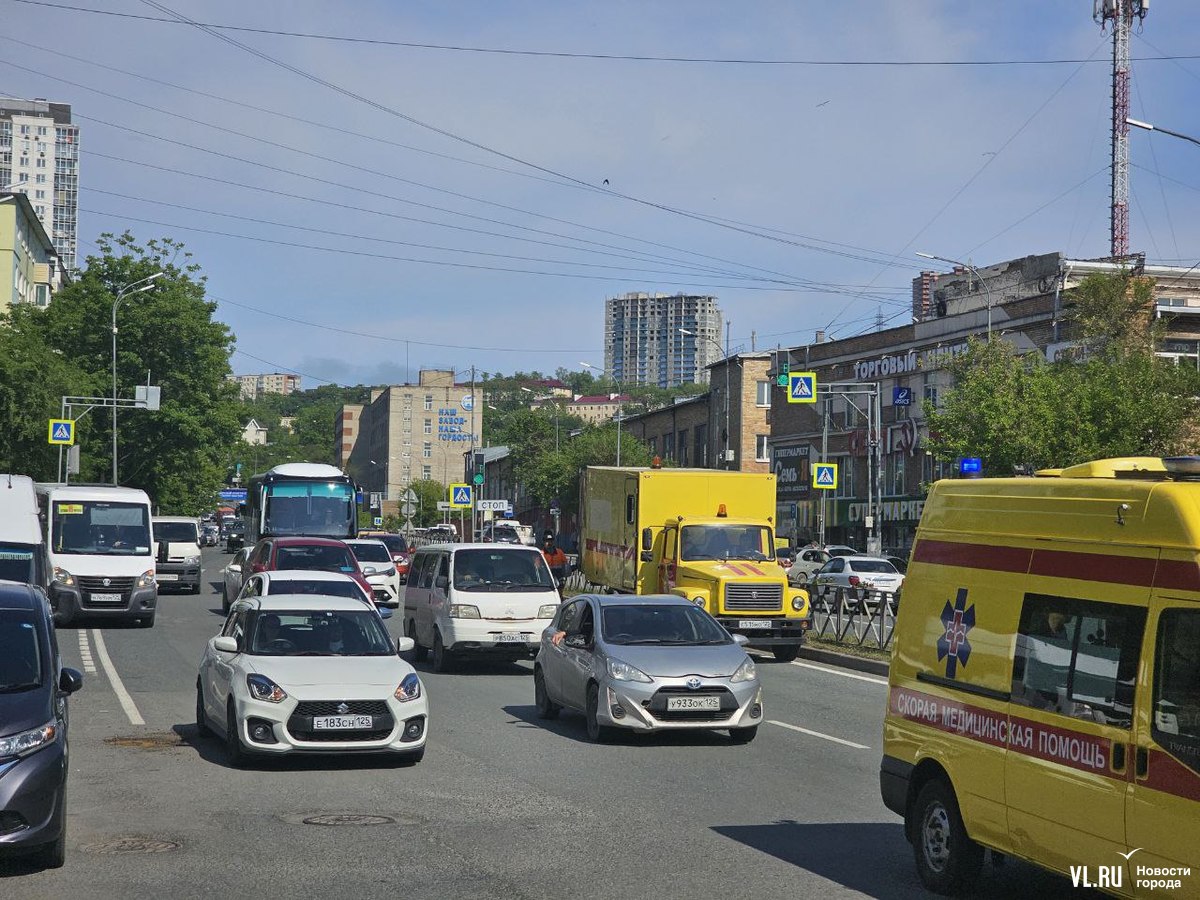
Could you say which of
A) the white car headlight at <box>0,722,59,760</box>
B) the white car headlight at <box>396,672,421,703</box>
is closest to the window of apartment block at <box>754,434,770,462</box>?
the white car headlight at <box>396,672,421,703</box>

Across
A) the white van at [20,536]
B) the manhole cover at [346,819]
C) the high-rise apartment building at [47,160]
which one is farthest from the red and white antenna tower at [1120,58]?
Answer: the high-rise apartment building at [47,160]

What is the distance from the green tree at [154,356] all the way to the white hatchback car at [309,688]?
201 ft

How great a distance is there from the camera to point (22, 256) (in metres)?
91.2

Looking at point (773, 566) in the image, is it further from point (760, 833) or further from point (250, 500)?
point (250, 500)

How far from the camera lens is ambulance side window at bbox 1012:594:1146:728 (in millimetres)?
6527

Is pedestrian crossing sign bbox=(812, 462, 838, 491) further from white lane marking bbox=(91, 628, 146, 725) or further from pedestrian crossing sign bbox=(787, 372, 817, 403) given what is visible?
white lane marking bbox=(91, 628, 146, 725)

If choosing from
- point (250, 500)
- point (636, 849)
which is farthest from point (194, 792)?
point (250, 500)

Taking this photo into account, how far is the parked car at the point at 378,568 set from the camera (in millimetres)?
33531

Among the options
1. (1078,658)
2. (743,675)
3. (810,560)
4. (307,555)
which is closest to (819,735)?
Answer: (743,675)

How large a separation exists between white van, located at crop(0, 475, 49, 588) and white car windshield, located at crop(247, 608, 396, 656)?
790 centimetres

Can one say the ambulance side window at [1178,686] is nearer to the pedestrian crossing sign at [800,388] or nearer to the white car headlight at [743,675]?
the white car headlight at [743,675]

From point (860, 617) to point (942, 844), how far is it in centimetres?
1822

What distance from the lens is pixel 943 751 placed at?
26.1 ft

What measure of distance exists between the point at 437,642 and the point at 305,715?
9428 mm
